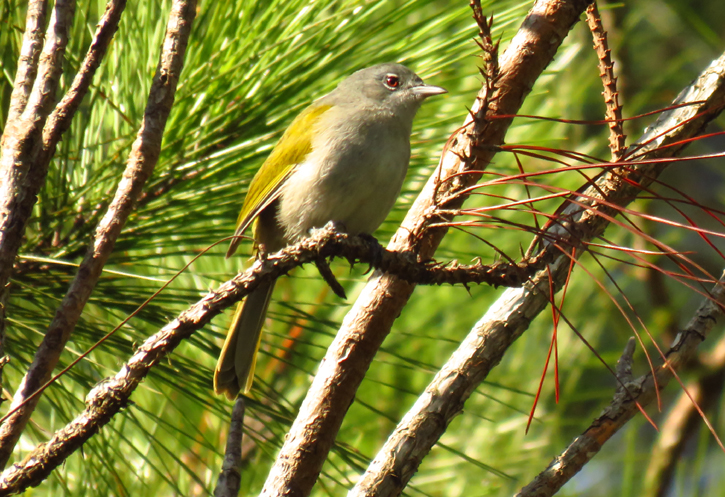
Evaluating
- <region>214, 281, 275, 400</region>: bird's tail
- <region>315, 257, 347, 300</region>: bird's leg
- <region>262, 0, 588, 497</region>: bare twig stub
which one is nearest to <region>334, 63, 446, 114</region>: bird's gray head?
<region>214, 281, 275, 400</region>: bird's tail

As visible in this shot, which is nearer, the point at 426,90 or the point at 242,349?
the point at 242,349

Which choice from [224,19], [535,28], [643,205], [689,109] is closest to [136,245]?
[224,19]

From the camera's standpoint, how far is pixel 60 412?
197 cm

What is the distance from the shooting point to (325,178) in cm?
254

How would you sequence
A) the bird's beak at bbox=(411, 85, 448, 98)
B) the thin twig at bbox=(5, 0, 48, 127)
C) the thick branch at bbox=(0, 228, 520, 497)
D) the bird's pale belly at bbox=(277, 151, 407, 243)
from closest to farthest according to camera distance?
the thick branch at bbox=(0, 228, 520, 497) → the thin twig at bbox=(5, 0, 48, 127) → the bird's pale belly at bbox=(277, 151, 407, 243) → the bird's beak at bbox=(411, 85, 448, 98)

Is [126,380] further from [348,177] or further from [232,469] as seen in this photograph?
[348,177]

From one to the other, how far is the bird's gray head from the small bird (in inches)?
0.4

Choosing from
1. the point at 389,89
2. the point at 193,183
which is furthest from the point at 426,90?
the point at 193,183

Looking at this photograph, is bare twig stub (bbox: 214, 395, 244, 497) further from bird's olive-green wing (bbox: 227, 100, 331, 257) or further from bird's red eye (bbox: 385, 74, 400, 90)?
bird's red eye (bbox: 385, 74, 400, 90)

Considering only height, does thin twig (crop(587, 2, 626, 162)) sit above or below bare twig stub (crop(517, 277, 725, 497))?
above

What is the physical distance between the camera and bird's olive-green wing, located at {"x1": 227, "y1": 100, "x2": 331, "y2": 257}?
2285 millimetres

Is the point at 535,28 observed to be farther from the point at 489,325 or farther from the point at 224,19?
the point at 224,19

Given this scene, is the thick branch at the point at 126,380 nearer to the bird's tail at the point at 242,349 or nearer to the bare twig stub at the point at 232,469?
the bare twig stub at the point at 232,469

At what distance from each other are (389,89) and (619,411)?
183 centimetres
